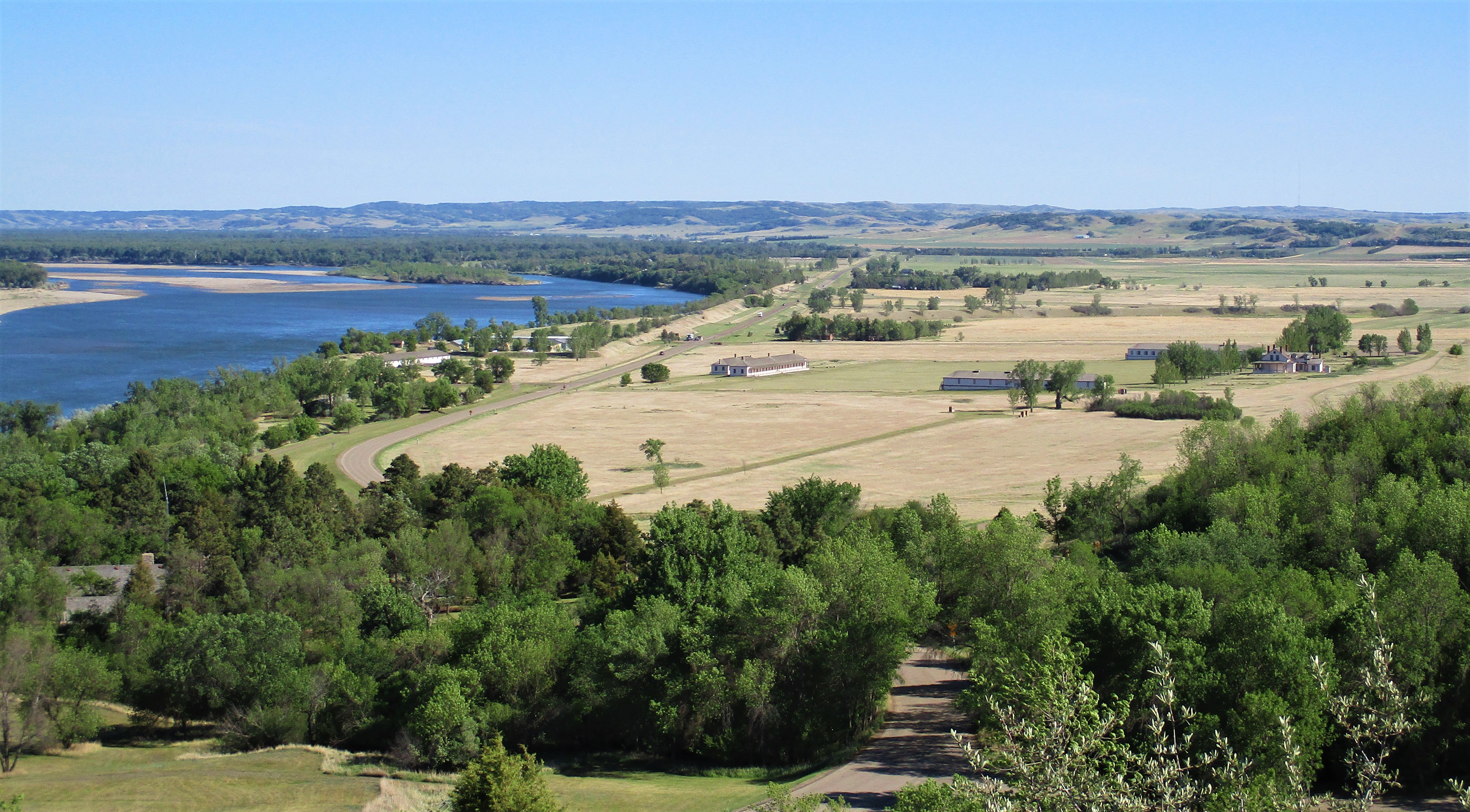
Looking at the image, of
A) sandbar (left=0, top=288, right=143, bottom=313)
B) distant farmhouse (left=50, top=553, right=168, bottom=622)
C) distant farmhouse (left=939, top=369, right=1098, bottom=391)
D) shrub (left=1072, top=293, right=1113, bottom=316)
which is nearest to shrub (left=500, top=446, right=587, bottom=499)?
distant farmhouse (left=50, top=553, right=168, bottom=622)

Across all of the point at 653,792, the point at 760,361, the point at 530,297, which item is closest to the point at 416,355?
the point at 760,361

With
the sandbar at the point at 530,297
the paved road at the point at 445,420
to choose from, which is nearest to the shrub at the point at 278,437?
the paved road at the point at 445,420

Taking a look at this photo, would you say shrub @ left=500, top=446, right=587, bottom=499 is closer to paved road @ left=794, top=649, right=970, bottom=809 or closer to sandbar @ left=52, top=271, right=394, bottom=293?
paved road @ left=794, top=649, right=970, bottom=809

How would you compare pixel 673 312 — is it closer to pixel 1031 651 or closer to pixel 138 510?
pixel 138 510

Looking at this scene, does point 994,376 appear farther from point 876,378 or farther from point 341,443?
point 341,443

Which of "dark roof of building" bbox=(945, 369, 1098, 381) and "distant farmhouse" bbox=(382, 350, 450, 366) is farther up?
"distant farmhouse" bbox=(382, 350, 450, 366)
